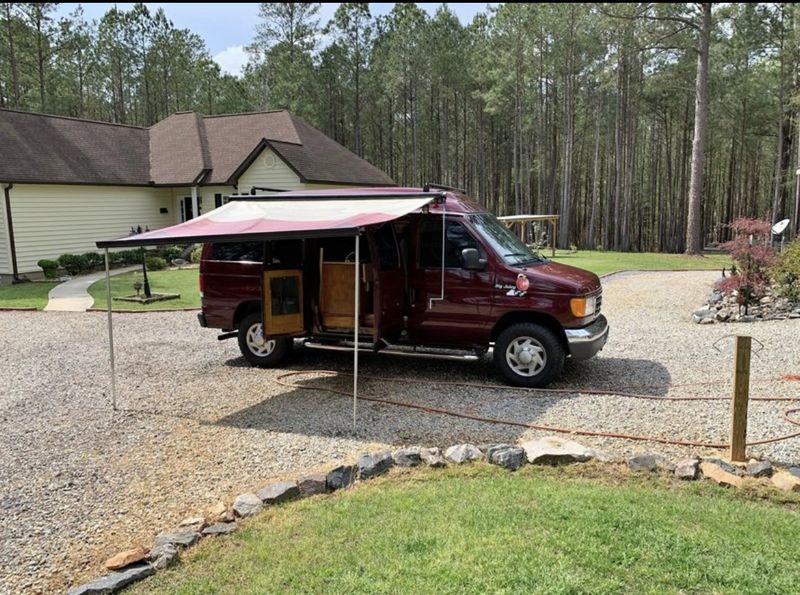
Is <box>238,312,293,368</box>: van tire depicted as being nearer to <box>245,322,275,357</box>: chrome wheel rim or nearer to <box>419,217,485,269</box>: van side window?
<box>245,322,275,357</box>: chrome wheel rim

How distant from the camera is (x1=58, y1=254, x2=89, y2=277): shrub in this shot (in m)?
20.9

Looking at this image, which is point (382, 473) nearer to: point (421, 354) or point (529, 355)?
point (421, 354)

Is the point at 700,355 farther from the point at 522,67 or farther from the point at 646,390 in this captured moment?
the point at 522,67

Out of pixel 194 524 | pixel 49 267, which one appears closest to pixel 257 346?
pixel 194 524

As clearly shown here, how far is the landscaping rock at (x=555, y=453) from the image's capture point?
16.0 ft

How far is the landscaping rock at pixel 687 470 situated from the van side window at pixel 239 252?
227 inches

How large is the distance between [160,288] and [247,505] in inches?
559

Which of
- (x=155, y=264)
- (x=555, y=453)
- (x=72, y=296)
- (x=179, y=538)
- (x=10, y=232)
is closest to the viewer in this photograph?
(x=179, y=538)

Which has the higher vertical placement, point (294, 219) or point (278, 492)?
point (294, 219)

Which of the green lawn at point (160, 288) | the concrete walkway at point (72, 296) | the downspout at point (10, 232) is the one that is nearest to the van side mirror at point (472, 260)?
the green lawn at point (160, 288)

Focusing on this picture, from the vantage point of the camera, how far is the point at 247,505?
4.32m

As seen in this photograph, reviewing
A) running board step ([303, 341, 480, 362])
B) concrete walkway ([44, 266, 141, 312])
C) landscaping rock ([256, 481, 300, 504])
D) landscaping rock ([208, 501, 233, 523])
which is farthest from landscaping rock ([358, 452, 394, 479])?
concrete walkway ([44, 266, 141, 312])

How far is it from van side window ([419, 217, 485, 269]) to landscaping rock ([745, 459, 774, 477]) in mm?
3696

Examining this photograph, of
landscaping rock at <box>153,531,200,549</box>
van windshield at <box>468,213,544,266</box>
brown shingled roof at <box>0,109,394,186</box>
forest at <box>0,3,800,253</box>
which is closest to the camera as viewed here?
landscaping rock at <box>153,531,200,549</box>
